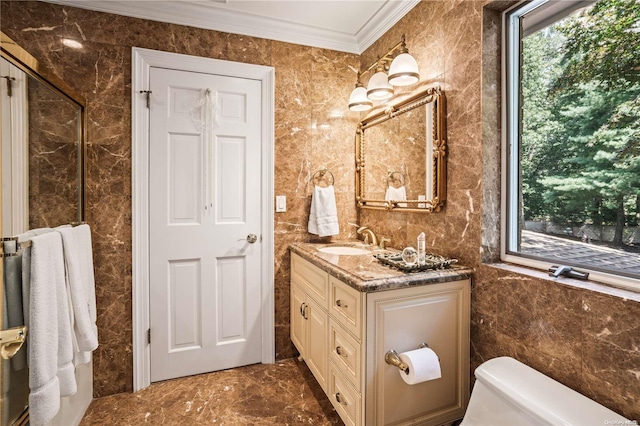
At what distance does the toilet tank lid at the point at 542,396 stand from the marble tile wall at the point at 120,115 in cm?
153

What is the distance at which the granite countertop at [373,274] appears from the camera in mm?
1305

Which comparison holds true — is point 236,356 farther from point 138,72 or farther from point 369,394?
point 138,72

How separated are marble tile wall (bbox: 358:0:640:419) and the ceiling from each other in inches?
9.4

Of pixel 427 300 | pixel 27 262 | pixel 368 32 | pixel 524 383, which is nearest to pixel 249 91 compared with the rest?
pixel 368 32

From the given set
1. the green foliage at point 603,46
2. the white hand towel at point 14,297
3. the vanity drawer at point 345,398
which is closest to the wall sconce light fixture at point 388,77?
the green foliage at point 603,46

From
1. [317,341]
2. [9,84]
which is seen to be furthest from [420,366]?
[9,84]

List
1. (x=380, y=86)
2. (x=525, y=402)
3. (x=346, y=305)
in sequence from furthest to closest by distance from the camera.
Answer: (x=380, y=86)
(x=346, y=305)
(x=525, y=402)

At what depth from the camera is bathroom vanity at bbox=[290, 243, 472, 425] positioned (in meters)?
1.30

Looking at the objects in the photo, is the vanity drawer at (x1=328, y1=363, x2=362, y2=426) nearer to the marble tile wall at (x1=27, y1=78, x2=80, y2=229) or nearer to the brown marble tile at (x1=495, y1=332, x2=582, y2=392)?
the brown marble tile at (x1=495, y1=332, x2=582, y2=392)

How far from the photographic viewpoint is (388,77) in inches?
71.5

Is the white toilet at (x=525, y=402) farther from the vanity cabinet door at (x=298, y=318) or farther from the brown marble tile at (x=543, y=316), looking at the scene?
the vanity cabinet door at (x=298, y=318)

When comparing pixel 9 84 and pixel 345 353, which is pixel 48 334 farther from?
pixel 345 353

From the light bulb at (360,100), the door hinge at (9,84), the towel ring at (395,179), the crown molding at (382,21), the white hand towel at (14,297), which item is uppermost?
the crown molding at (382,21)

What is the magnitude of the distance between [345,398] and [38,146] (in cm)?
180
